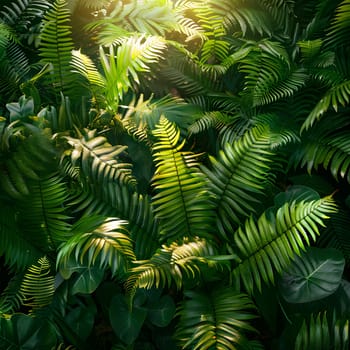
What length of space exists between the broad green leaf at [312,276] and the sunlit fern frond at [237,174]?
0.33 metres

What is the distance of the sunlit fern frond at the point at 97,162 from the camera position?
1928 millimetres

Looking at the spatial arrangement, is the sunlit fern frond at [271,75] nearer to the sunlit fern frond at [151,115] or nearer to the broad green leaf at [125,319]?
the sunlit fern frond at [151,115]

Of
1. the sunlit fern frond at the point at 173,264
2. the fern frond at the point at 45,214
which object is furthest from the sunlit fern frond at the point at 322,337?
the fern frond at the point at 45,214

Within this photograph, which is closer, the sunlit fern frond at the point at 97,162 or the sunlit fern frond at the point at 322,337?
the sunlit fern frond at the point at 322,337

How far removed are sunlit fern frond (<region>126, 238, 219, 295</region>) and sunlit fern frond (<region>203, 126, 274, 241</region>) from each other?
7.8 inches

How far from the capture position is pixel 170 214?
194cm

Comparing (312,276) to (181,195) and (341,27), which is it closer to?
(181,195)

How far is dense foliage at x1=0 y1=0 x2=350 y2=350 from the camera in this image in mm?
1742

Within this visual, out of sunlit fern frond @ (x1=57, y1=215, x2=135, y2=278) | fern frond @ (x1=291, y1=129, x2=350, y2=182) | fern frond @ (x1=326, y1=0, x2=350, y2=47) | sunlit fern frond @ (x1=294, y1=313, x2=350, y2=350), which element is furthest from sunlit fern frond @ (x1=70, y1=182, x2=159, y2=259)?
fern frond @ (x1=326, y1=0, x2=350, y2=47)

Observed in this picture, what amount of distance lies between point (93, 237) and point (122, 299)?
15.4 inches

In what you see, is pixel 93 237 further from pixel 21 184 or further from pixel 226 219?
pixel 226 219

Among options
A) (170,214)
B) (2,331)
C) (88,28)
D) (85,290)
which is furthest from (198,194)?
(88,28)

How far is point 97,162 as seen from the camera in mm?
1926

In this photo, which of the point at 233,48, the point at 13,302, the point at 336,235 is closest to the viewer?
the point at 13,302
